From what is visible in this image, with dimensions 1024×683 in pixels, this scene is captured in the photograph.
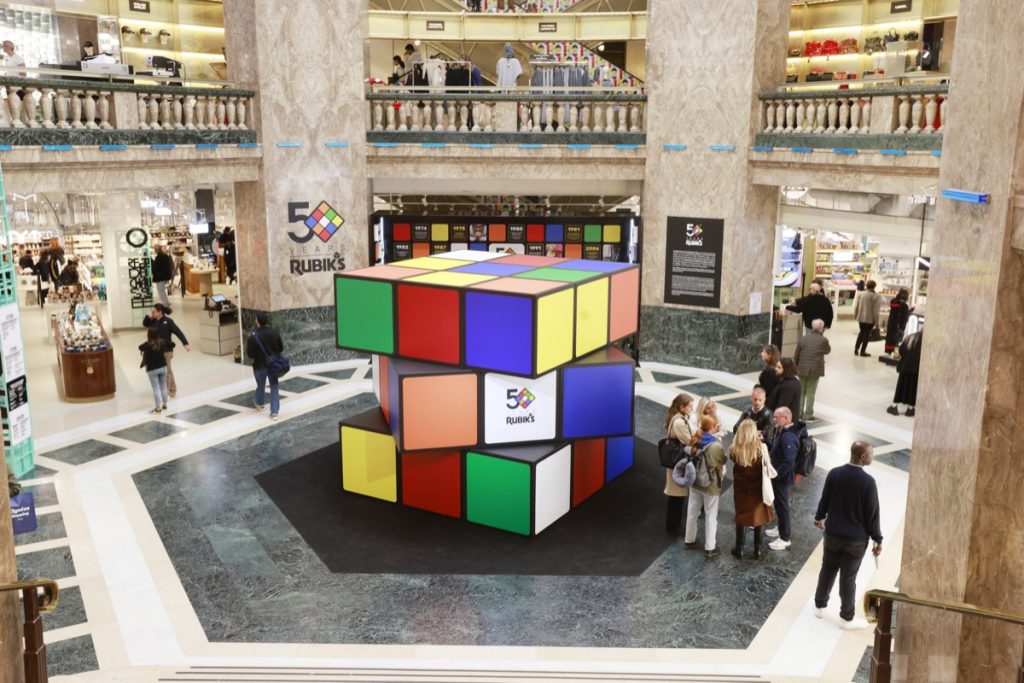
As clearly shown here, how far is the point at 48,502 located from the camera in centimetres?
959

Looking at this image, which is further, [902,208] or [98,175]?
[902,208]

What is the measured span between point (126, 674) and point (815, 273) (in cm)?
1510

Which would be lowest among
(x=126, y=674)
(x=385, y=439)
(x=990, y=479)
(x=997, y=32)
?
(x=126, y=674)

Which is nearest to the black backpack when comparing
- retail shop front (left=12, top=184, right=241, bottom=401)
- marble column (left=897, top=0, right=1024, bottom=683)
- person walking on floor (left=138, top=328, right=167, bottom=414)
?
marble column (left=897, top=0, right=1024, bottom=683)

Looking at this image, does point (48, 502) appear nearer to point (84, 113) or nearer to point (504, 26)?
point (84, 113)

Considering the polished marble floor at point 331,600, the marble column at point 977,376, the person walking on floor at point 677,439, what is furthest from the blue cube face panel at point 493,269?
the marble column at point 977,376

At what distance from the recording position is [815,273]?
18.4 m

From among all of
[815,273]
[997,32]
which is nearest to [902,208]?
[815,273]

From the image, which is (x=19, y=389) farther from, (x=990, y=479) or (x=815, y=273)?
(x=815, y=273)

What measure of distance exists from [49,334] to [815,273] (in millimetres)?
14739

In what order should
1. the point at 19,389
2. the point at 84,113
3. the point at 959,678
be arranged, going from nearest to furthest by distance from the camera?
1. the point at 959,678
2. the point at 19,389
3. the point at 84,113

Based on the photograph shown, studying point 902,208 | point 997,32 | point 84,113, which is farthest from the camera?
point 902,208

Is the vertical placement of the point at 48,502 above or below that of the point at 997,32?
below

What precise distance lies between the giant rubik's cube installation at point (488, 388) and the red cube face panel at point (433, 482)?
13 millimetres
